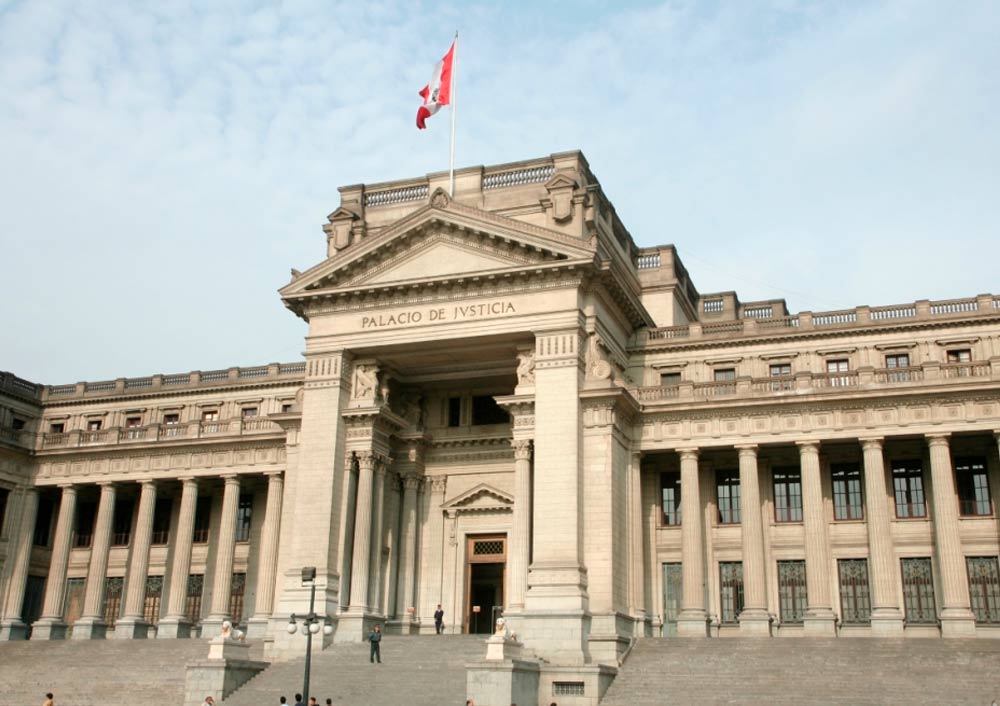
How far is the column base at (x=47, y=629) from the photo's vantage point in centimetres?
5547

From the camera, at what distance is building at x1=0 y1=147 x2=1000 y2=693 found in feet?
139

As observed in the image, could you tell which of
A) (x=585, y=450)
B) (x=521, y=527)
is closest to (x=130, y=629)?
(x=521, y=527)

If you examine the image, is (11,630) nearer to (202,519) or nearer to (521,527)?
(202,519)

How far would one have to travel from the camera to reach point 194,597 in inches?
2242

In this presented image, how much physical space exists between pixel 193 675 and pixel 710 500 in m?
22.1

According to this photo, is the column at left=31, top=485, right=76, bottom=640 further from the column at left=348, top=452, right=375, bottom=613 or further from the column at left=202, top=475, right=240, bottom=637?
the column at left=348, top=452, right=375, bottom=613

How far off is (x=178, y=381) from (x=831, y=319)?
35.6 m

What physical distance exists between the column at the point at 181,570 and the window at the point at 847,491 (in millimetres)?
30961

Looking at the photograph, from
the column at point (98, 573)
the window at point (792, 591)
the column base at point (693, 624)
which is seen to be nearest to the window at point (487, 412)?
the column base at point (693, 624)

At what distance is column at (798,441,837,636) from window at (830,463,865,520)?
117cm

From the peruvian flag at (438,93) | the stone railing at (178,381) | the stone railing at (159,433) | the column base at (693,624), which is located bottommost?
the column base at (693,624)

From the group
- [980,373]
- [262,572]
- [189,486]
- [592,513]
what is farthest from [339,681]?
[980,373]

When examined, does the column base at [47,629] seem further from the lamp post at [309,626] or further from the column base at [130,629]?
the lamp post at [309,626]

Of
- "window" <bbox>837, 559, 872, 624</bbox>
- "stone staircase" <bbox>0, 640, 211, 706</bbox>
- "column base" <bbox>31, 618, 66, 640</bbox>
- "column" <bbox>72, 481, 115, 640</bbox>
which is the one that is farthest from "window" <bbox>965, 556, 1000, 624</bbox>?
"column base" <bbox>31, 618, 66, 640</bbox>
